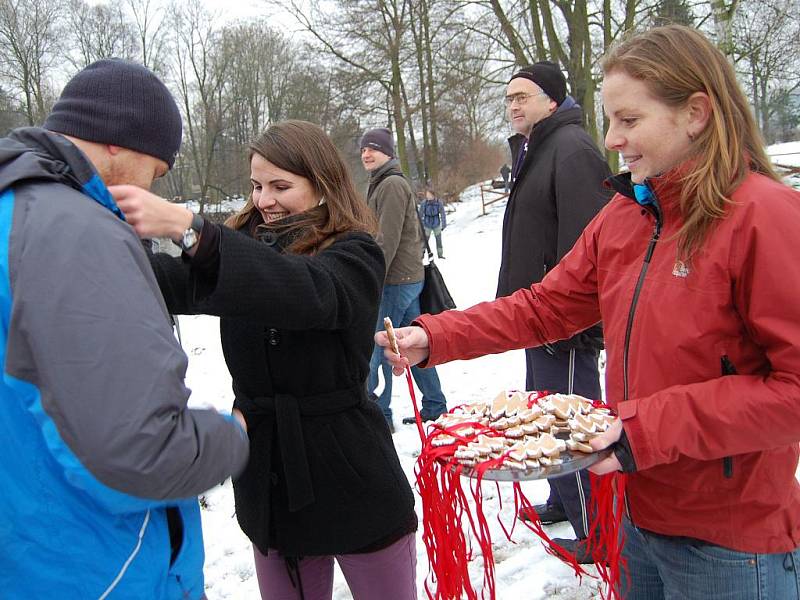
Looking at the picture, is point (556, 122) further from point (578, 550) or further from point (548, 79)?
point (578, 550)

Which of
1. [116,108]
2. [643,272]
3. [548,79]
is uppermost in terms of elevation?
[548,79]

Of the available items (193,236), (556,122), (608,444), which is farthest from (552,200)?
(193,236)

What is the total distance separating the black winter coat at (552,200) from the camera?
311cm

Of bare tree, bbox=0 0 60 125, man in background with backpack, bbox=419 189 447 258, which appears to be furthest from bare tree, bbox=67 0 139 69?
man in background with backpack, bbox=419 189 447 258

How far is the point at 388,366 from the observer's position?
5070 mm

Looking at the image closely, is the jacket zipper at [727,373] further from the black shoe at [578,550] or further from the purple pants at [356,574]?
the black shoe at [578,550]

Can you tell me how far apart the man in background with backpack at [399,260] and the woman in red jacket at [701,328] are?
3198 mm

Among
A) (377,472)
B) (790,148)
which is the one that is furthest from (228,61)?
(377,472)

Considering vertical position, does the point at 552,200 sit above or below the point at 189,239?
below

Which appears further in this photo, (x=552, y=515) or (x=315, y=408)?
(x=552, y=515)

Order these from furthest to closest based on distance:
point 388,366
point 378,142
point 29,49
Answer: point 29,49 → point 378,142 → point 388,366

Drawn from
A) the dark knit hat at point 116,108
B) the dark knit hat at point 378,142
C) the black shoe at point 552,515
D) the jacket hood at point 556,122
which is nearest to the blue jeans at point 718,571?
the dark knit hat at point 116,108

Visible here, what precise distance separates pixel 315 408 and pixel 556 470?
75 centimetres

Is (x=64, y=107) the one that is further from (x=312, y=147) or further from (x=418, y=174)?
(x=418, y=174)
